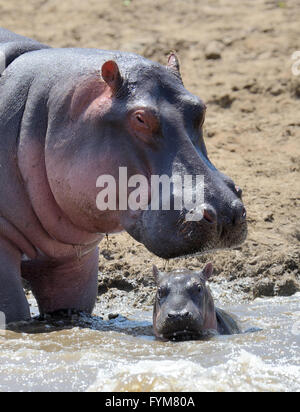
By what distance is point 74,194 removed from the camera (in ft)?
15.5

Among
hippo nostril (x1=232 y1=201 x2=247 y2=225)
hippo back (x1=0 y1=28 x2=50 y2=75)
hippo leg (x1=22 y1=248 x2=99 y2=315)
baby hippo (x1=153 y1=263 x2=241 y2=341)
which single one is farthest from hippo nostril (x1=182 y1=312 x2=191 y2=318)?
hippo back (x1=0 y1=28 x2=50 y2=75)

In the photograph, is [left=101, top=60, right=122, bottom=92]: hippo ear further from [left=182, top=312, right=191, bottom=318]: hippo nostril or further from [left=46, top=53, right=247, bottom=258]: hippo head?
[left=182, top=312, right=191, bottom=318]: hippo nostril

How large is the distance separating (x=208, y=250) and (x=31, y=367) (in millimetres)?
1015

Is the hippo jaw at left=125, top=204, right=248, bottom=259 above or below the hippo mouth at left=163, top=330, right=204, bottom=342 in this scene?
above

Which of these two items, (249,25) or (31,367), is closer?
(31,367)

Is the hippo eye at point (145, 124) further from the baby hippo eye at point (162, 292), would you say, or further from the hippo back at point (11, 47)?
the baby hippo eye at point (162, 292)

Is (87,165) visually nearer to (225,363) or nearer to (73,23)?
(225,363)


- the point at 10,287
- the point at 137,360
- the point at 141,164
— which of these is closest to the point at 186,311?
the point at 10,287

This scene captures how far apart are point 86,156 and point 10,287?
0.80m

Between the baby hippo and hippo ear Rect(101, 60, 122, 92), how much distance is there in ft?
4.77

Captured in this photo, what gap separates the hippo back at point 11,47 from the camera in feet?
17.3

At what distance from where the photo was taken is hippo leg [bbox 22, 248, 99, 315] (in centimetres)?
540
